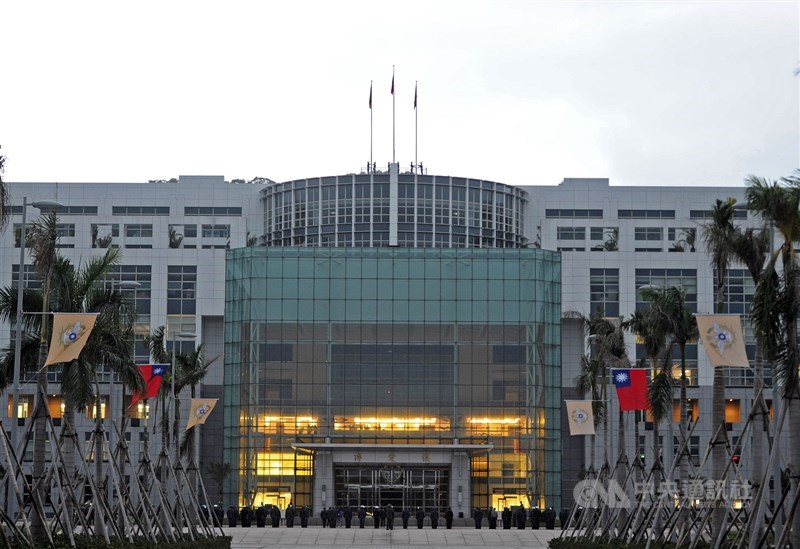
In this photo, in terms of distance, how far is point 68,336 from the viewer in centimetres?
3862

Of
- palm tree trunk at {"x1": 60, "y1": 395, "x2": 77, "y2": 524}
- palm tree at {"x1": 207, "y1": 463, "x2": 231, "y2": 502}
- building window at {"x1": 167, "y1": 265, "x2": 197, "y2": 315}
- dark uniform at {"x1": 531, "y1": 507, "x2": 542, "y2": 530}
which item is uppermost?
building window at {"x1": 167, "y1": 265, "x2": 197, "y2": 315}

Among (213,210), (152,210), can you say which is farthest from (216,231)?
(152,210)

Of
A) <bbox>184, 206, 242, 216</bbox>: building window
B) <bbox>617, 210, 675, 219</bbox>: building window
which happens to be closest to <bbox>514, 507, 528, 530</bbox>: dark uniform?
<bbox>617, 210, 675, 219</bbox>: building window

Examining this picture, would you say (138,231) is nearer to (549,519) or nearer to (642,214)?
(642,214)

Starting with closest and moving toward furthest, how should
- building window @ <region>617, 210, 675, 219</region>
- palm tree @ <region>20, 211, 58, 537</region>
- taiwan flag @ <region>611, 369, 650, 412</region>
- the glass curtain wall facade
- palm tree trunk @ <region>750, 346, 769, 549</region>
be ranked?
palm tree trunk @ <region>750, 346, 769, 549</region> < palm tree @ <region>20, 211, 58, 537</region> < taiwan flag @ <region>611, 369, 650, 412</region> < the glass curtain wall facade < building window @ <region>617, 210, 675, 219</region>

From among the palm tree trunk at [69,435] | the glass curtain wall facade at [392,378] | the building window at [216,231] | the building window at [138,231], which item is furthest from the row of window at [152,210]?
the palm tree trunk at [69,435]

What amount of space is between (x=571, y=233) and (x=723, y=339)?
89898 millimetres

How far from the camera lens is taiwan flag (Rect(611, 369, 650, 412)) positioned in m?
53.6

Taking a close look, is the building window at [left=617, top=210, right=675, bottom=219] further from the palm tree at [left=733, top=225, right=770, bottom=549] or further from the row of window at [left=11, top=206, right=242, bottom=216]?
the palm tree at [left=733, top=225, right=770, bottom=549]

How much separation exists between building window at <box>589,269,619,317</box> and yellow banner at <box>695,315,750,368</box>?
75.8m

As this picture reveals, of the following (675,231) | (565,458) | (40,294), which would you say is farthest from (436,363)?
(40,294)

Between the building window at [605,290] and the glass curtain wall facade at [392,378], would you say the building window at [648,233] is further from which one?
the glass curtain wall facade at [392,378]

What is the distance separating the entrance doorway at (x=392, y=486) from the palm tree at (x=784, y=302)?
66691mm

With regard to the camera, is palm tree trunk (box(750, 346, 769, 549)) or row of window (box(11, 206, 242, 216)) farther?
row of window (box(11, 206, 242, 216))
